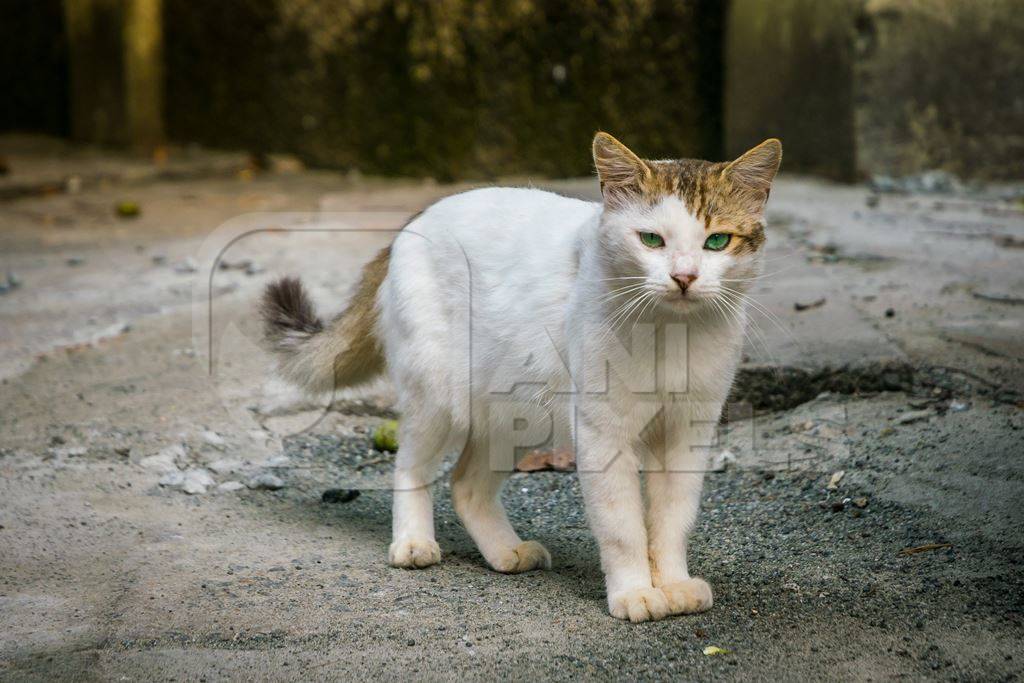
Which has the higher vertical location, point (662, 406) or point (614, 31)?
point (614, 31)

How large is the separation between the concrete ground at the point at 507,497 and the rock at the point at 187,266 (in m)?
0.02

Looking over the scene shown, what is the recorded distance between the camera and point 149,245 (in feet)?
20.2

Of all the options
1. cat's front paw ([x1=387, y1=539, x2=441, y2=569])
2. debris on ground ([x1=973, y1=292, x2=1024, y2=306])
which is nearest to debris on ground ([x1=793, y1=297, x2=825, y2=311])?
debris on ground ([x1=973, y1=292, x2=1024, y2=306])

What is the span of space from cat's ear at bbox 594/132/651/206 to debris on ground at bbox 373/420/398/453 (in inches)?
57.1

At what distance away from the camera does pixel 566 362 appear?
279 cm

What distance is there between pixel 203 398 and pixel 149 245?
2421mm

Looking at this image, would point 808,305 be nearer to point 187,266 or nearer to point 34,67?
point 187,266

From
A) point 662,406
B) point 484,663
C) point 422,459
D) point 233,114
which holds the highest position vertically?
point 233,114

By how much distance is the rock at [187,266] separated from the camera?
5.51m

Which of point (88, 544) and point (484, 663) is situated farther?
point (88, 544)

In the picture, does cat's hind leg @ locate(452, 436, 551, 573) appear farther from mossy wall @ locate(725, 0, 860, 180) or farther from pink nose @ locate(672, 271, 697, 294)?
mossy wall @ locate(725, 0, 860, 180)

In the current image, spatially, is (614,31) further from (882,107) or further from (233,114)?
(233,114)

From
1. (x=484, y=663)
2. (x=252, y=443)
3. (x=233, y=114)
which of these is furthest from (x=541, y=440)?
(x=233, y=114)

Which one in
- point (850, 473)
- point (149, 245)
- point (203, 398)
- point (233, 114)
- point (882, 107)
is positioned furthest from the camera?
point (233, 114)
